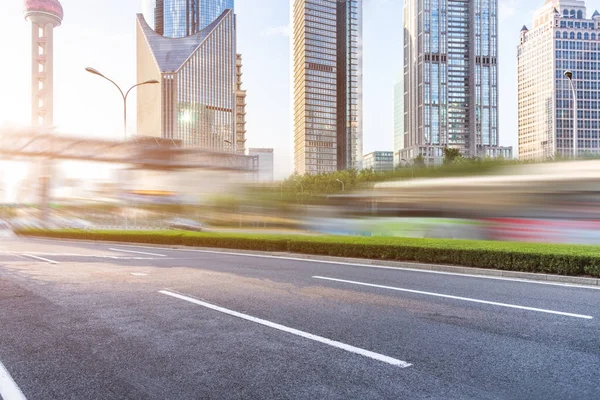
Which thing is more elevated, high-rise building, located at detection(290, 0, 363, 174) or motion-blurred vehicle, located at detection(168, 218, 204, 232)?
high-rise building, located at detection(290, 0, 363, 174)

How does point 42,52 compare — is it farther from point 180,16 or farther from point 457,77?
point 457,77

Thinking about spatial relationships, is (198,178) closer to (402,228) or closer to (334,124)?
(402,228)

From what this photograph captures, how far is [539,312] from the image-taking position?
6.90 metres

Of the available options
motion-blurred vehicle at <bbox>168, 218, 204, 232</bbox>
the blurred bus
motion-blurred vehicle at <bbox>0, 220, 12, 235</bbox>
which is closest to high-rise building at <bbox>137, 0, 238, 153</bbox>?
motion-blurred vehicle at <bbox>0, 220, 12, 235</bbox>

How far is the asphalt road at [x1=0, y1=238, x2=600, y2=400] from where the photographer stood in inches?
161

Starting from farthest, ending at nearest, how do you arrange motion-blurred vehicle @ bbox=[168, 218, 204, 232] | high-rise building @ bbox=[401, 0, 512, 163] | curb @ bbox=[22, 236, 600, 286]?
high-rise building @ bbox=[401, 0, 512, 163] → motion-blurred vehicle @ bbox=[168, 218, 204, 232] → curb @ bbox=[22, 236, 600, 286]

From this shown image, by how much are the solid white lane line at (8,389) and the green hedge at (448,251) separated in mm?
10548

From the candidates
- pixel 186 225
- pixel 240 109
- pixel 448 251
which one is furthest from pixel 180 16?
pixel 448 251

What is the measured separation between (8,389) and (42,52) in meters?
88.8

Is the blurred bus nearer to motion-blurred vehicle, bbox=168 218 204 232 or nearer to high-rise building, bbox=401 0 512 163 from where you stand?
motion-blurred vehicle, bbox=168 218 204 232

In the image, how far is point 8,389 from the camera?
4.15 metres

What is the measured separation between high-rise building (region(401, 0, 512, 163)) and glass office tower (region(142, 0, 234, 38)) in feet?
270

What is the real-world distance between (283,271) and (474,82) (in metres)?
177

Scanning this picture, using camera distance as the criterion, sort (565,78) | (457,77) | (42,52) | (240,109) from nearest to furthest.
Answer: (42,52), (565,78), (240,109), (457,77)
